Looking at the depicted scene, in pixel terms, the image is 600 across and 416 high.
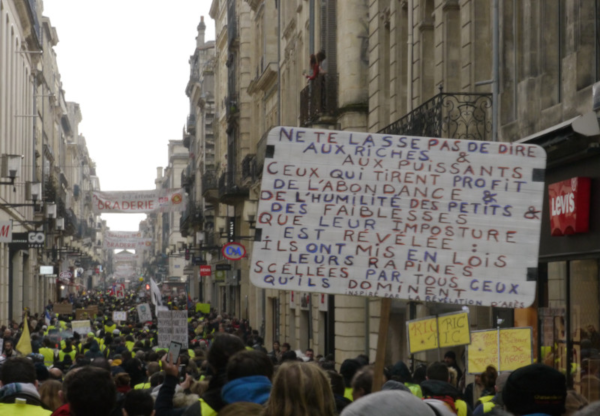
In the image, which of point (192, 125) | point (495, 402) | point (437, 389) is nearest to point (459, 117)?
point (495, 402)

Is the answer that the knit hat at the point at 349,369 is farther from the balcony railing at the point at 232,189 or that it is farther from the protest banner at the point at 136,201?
the balcony railing at the point at 232,189

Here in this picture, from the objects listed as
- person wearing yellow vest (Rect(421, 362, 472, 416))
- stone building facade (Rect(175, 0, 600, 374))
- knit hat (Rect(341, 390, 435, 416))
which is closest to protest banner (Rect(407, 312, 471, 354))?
person wearing yellow vest (Rect(421, 362, 472, 416))

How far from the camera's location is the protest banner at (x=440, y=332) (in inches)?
430

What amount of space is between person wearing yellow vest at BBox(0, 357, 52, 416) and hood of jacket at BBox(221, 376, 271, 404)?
1.65 metres

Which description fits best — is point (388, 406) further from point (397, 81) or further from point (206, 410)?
point (397, 81)

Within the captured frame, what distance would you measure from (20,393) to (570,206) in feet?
25.4

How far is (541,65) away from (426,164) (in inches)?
313

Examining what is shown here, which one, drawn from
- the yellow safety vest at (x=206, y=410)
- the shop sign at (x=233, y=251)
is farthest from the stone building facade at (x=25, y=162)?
the yellow safety vest at (x=206, y=410)

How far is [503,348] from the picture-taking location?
11844 millimetres

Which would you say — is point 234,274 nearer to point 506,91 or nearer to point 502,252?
point 506,91

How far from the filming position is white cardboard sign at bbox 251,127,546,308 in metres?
7.02

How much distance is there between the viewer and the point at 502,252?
7145mm

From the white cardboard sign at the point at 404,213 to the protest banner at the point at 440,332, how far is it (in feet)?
12.3

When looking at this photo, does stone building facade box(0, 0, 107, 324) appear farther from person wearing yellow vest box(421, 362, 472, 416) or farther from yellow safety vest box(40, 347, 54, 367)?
person wearing yellow vest box(421, 362, 472, 416)
